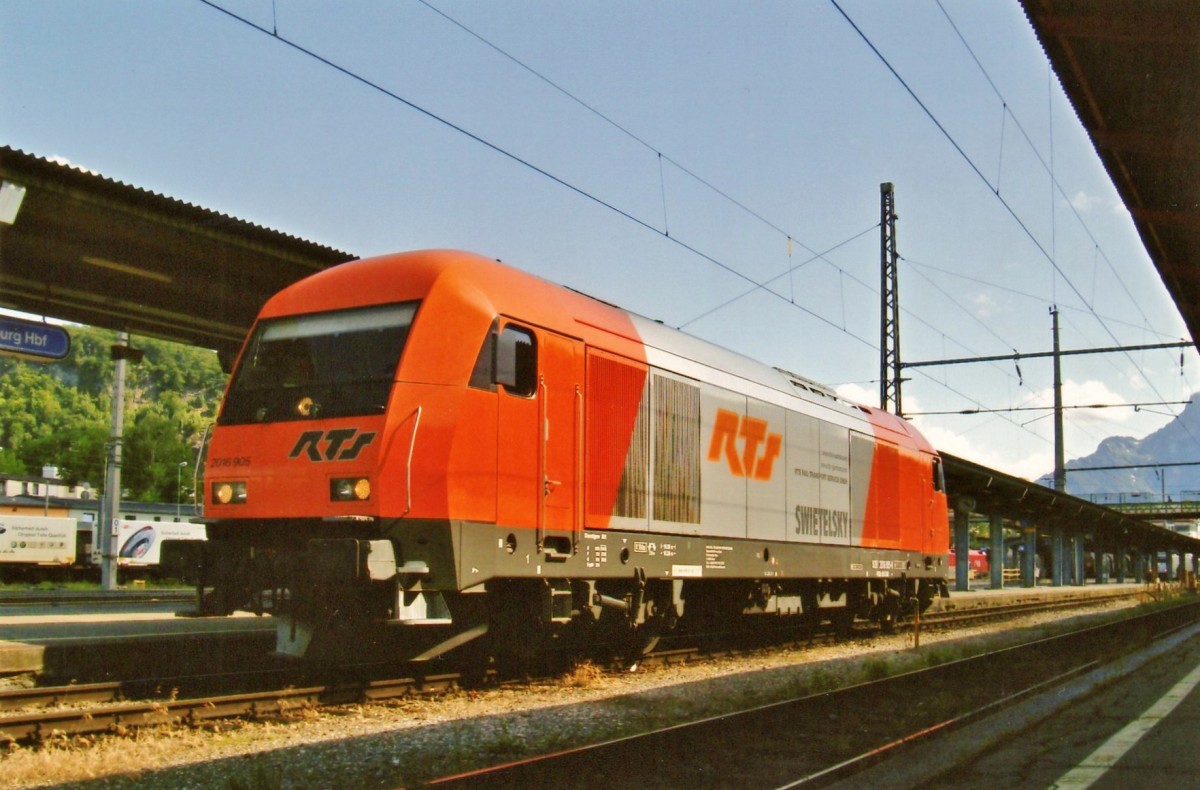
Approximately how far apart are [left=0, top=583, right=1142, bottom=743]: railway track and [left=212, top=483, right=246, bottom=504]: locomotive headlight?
1.78 m

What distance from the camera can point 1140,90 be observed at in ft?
34.3

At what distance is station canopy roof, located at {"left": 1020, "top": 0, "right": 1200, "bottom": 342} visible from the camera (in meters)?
8.96

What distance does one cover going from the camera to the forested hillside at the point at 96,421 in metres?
88.8

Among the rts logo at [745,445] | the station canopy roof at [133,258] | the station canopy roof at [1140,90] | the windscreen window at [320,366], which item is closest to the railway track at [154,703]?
the windscreen window at [320,366]

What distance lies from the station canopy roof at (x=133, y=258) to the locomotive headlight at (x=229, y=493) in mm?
4863

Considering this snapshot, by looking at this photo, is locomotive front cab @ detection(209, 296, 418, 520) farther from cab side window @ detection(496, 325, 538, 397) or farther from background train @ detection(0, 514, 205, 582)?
background train @ detection(0, 514, 205, 582)

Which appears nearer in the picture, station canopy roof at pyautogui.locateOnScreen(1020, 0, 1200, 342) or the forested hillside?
station canopy roof at pyautogui.locateOnScreen(1020, 0, 1200, 342)

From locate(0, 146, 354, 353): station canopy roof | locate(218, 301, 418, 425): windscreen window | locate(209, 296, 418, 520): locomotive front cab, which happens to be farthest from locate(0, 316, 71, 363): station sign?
locate(209, 296, 418, 520): locomotive front cab

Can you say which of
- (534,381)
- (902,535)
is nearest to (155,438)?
(902,535)

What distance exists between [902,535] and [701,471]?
842 centimetres

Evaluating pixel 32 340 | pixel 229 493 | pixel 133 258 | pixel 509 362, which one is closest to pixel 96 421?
pixel 133 258

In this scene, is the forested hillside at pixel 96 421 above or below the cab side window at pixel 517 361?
above

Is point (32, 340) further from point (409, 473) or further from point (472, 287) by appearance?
point (409, 473)

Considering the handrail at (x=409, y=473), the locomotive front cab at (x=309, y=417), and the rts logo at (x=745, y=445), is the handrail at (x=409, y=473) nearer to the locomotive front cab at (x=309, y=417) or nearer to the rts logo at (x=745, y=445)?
the locomotive front cab at (x=309, y=417)
